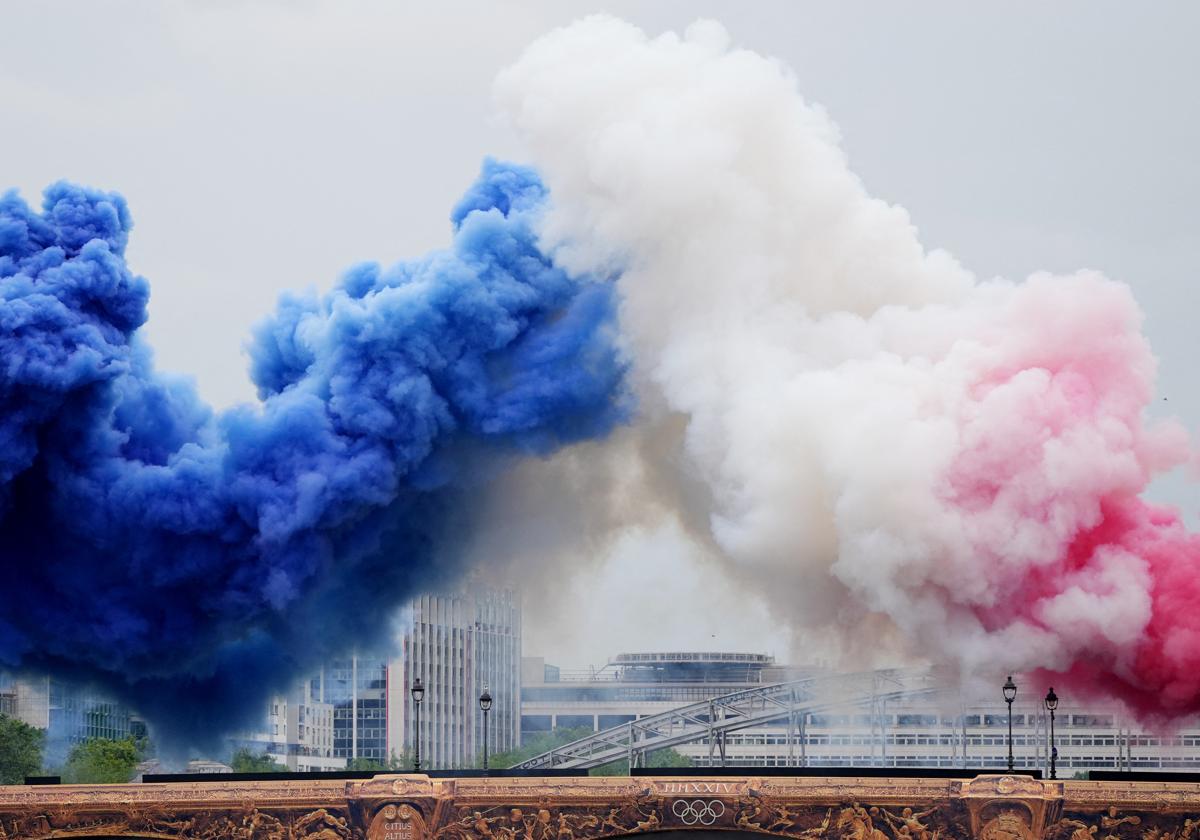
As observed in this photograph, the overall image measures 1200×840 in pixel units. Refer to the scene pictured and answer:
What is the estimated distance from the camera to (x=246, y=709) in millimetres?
66688

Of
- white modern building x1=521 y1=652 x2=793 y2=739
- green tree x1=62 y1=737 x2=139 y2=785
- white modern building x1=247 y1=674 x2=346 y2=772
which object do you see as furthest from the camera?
white modern building x1=521 y1=652 x2=793 y2=739

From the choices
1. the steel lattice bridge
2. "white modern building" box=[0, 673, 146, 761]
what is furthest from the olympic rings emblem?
"white modern building" box=[0, 673, 146, 761]

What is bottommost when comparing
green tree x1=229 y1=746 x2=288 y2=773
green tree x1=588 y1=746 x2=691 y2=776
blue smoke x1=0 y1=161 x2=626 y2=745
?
green tree x1=588 y1=746 x2=691 y2=776

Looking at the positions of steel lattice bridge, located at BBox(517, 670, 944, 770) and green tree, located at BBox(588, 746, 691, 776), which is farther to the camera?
green tree, located at BBox(588, 746, 691, 776)

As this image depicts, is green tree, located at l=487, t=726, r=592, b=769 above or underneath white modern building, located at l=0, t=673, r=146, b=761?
underneath

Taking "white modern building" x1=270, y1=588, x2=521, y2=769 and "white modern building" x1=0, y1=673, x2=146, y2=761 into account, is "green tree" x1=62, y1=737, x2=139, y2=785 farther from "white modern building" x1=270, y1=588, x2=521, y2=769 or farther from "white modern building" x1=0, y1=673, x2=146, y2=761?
"white modern building" x1=270, y1=588, x2=521, y2=769

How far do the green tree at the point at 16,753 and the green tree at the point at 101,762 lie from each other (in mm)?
1275

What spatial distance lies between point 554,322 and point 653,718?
132 feet

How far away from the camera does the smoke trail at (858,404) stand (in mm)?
51625

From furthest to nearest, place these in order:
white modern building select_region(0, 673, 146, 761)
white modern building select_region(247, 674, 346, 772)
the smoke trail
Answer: white modern building select_region(247, 674, 346, 772) < white modern building select_region(0, 673, 146, 761) < the smoke trail

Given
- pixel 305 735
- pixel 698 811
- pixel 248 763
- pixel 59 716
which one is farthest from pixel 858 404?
pixel 305 735

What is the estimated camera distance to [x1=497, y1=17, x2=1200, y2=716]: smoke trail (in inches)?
2032

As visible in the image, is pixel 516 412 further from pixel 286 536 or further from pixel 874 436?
pixel 874 436

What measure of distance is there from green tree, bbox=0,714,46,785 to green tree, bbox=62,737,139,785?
1.27m
